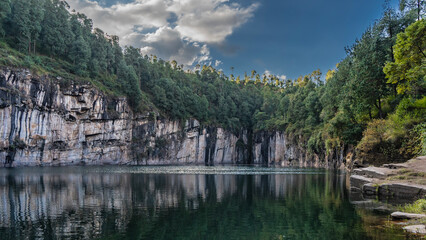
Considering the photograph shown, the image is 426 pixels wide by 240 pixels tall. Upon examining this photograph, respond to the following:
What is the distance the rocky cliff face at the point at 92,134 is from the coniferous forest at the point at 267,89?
3.03 m

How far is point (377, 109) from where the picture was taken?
40375 millimetres

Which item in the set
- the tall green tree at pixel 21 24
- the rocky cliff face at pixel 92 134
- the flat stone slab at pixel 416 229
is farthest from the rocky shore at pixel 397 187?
the tall green tree at pixel 21 24

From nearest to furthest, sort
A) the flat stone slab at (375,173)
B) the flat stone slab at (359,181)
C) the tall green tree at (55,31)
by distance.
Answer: the flat stone slab at (375,173)
the flat stone slab at (359,181)
the tall green tree at (55,31)

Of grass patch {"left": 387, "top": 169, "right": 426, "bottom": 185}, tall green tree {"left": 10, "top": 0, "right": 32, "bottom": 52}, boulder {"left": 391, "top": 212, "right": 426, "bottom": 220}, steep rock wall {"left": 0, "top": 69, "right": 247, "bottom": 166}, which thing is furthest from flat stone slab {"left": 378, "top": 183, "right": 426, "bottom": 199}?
tall green tree {"left": 10, "top": 0, "right": 32, "bottom": 52}

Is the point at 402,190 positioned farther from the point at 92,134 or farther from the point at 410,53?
Answer: the point at 92,134

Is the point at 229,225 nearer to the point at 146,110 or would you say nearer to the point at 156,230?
the point at 156,230

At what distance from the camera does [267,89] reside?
15238cm

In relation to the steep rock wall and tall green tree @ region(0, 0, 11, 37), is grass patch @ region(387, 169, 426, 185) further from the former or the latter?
tall green tree @ region(0, 0, 11, 37)

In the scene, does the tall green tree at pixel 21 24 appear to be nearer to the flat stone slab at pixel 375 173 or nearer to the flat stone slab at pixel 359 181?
the flat stone slab at pixel 359 181

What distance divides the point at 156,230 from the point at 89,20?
320ft

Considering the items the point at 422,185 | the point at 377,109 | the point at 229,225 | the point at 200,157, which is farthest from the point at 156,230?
the point at 200,157

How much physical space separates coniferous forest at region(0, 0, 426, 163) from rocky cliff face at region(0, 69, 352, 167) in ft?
9.94

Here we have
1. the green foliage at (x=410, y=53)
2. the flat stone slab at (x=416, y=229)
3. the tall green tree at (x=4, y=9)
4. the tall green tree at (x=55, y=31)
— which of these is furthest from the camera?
the tall green tree at (x=55, y=31)

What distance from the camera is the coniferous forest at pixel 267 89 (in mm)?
29172
